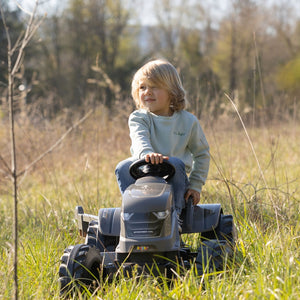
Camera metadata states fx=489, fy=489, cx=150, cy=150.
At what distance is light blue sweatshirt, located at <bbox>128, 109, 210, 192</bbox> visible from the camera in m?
3.42

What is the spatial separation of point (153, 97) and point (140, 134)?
1.15 feet

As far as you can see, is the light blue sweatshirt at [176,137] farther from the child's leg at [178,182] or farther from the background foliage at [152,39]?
the background foliage at [152,39]

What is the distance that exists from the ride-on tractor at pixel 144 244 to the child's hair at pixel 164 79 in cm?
72

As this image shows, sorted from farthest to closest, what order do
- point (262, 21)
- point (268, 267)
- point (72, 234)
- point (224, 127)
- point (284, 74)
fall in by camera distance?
point (262, 21), point (284, 74), point (224, 127), point (72, 234), point (268, 267)

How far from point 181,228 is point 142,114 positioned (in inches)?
35.1

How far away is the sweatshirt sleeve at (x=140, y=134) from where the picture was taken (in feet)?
10.3

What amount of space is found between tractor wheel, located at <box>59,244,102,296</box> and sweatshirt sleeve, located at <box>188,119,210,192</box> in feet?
3.25

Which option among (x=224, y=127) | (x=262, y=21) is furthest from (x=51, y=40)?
(x=224, y=127)

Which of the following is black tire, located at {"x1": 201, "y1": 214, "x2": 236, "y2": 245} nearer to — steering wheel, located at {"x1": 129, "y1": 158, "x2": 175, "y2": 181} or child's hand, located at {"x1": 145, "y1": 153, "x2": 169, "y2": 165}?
steering wheel, located at {"x1": 129, "y1": 158, "x2": 175, "y2": 181}

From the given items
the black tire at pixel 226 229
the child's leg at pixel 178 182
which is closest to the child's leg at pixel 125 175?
the child's leg at pixel 178 182

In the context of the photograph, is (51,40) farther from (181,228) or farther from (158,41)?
(181,228)

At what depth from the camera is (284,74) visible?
23.9m

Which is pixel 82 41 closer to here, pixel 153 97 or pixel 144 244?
pixel 153 97

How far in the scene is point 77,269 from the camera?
2.79 meters
